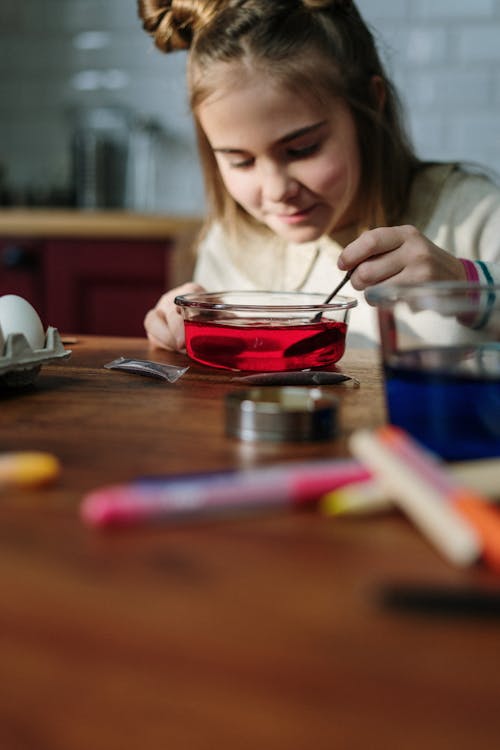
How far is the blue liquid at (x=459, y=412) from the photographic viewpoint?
482 mm

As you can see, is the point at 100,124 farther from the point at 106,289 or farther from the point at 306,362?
the point at 306,362

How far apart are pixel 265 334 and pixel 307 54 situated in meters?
0.66

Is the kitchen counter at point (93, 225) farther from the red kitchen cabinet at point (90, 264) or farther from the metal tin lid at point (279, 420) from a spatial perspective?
the metal tin lid at point (279, 420)

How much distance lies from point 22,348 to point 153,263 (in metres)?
1.56

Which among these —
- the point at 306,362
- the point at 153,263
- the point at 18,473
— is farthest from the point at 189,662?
the point at 153,263

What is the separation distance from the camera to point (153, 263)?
7.35 feet

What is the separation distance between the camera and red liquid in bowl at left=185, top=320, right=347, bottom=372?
793 mm

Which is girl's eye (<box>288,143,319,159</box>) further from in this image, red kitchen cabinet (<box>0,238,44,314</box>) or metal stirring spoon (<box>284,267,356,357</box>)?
red kitchen cabinet (<box>0,238,44,314</box>)

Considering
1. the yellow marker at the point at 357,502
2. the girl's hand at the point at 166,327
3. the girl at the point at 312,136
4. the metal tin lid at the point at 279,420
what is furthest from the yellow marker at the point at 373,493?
the girl at the point at 312,136

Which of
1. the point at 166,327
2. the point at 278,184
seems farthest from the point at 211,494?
the point at 278,184

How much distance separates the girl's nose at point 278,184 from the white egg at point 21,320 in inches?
22.4

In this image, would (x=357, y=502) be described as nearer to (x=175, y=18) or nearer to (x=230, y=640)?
(x=230, y=640)

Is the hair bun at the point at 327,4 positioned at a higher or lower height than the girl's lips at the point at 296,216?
higher

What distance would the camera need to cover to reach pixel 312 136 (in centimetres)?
126
